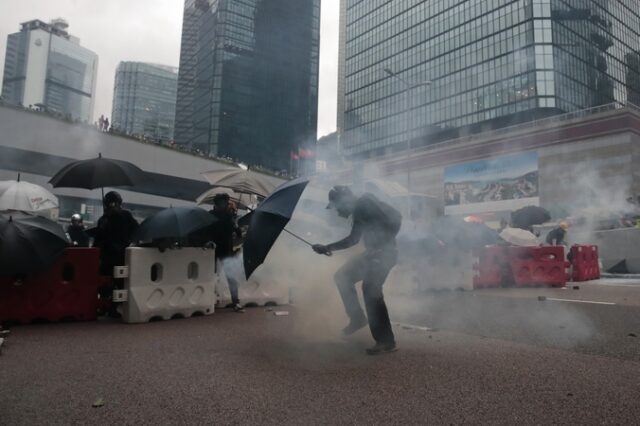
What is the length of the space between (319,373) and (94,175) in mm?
5002

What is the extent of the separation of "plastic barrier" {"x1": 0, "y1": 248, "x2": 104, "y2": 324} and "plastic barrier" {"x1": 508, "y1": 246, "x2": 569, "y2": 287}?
327 inches

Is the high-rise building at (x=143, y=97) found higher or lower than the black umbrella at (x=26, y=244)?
higher

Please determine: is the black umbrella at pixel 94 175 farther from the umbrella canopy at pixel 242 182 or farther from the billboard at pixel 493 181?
the billboard at pixel 493 181

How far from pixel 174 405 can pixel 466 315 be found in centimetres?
425

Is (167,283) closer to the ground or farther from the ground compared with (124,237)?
closer to the ground

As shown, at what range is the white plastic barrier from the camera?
6.17 metres

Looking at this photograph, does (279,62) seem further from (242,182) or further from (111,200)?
(111,200)

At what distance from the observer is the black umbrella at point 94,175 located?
6.25 metres

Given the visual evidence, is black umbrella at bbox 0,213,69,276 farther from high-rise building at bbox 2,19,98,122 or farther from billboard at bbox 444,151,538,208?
billboard at bbox 444,151,538,208

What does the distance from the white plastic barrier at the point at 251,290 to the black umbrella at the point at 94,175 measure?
80.3 inches

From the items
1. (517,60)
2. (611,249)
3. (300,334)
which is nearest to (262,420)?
(300,334)

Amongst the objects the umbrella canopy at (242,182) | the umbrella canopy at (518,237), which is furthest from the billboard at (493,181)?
the umbrella canopy at (242,182)

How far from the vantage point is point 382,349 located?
3545mm

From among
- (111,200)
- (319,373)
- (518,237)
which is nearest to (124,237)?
(111,200)
